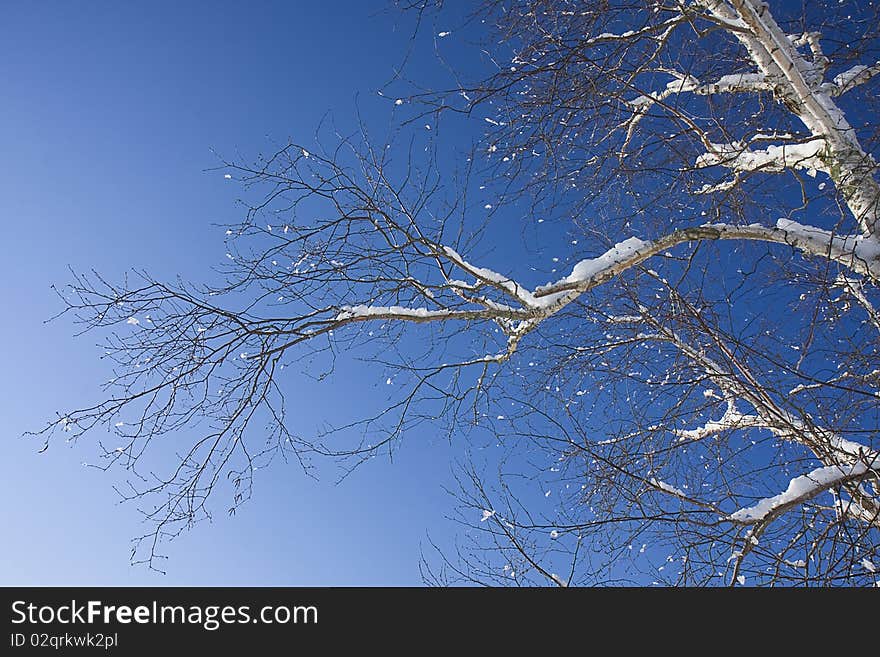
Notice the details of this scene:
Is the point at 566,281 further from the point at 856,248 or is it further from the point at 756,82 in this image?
the point at 756,82

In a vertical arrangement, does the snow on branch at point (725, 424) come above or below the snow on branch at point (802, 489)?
above

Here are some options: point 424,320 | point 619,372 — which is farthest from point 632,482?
point 424,320

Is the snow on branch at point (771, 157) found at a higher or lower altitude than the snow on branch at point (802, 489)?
higher

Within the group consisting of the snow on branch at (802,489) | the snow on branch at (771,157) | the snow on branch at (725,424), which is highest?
the snow on branch at (771,157)

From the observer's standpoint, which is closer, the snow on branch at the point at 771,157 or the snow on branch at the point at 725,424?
the snow on branch at the point at 771,157

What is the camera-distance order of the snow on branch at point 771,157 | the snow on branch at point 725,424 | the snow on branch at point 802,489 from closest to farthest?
the snow on branch at point 802,489
the snow on branch at point 771,157
the snow on branch at point 725,424

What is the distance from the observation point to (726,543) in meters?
3.16

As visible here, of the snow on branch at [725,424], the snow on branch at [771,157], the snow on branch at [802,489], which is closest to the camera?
the snow on branch at [802,489]

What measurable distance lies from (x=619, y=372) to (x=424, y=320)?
4.46 ft

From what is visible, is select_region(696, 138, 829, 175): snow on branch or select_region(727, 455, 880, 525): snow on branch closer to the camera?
select_region(727, 455, 880, 525): snow on branch

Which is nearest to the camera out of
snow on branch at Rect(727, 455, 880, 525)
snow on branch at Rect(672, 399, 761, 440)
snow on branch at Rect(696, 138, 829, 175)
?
snow on branch at Rect(727, 455, 880, 525)

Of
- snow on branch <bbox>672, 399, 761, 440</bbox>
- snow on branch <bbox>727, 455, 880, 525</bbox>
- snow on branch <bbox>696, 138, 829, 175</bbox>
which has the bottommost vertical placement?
snow on branch <bbox>727, 455, 880, 525</bbox>
